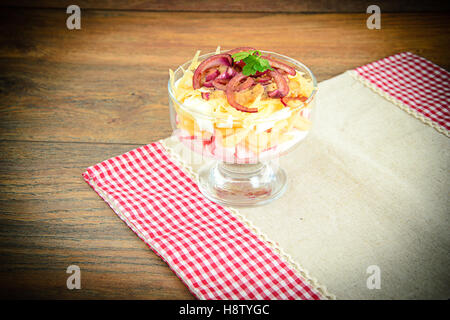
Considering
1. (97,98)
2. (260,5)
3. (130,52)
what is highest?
(260,5)

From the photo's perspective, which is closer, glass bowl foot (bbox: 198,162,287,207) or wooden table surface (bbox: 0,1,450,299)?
wooden table surface (bbox: 0,1,450,299)

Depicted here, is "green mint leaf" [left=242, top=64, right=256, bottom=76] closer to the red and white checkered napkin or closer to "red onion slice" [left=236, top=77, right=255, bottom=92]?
"red onion slice" [left=236, top=77, right=255, bottom=92]

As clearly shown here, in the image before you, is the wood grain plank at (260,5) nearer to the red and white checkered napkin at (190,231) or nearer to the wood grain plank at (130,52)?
the wood grain plank at (130,52)

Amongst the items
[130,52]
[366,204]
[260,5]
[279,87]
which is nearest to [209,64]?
[279,87]

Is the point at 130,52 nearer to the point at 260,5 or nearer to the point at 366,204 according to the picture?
the point at 260,5

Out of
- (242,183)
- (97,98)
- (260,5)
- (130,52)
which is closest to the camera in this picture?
(242,183)

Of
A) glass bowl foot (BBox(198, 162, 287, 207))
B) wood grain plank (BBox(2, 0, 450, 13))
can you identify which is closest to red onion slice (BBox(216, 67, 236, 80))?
glass bowl foot (BBox(198, 162, 287, 207))
